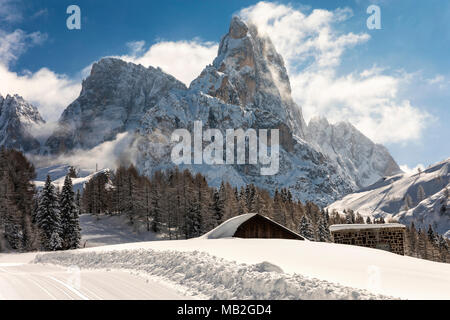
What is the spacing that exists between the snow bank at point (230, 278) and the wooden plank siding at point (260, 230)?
635 inches

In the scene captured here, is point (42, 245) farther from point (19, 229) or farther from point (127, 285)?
point (127, 285)

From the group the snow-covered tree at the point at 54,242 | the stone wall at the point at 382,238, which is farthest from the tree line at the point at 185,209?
the stone wall at the point at 382,238

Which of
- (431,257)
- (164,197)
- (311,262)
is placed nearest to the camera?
(311,262)

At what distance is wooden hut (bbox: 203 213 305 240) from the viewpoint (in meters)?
32.8

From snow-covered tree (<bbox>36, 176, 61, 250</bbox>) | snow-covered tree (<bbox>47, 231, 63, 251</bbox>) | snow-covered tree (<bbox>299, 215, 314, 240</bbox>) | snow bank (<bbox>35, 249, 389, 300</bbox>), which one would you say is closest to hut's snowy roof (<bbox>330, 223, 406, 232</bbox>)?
snow bank (<bbox>35, 249, 389, 300</bbox>)

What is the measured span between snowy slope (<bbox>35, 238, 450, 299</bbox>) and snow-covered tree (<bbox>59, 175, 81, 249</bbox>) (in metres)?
34.7

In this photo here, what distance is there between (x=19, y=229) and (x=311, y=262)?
1838 inches

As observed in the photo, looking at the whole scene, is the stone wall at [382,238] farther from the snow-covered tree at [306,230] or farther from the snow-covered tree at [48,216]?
the snow-covered tree at [48,216]

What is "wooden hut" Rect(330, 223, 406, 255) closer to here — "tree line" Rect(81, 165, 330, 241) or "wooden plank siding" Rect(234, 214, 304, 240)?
"wooden plank siding" Rect(234, 214, 304, 240)

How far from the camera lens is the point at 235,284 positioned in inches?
442

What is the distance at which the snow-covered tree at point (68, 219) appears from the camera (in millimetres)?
51250

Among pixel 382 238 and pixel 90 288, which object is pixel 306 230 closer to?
pixel 382 238

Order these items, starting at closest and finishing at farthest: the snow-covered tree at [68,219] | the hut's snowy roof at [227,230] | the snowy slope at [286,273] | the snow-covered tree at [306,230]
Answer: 1. the snowy slope at [286,273]
2. the hut's snowy roof at [227,230]
3. the snow-covered tree at [68,219]
4. the snow-covered tree at [306,230]

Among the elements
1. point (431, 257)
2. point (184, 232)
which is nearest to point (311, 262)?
point (184, 232)
